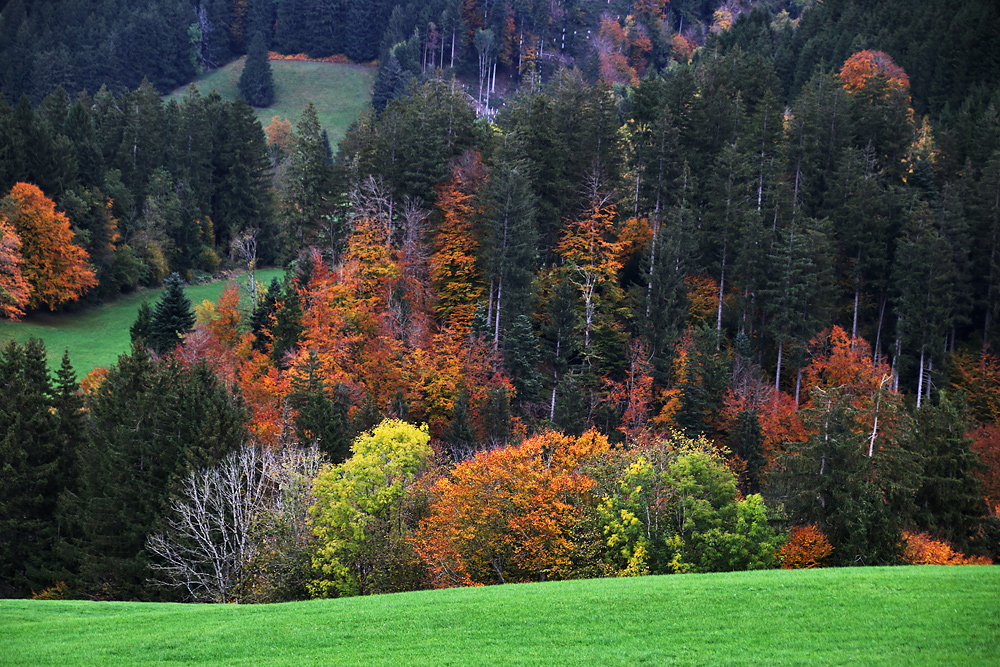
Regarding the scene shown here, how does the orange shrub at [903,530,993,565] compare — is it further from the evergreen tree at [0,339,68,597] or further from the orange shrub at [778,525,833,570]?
the evergreen tree at [0,339,68,597]

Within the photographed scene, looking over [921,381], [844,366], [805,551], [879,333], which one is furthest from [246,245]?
[805,551]

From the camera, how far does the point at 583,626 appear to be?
24.7m

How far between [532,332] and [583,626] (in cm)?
3749

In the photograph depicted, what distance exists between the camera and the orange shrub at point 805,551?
117 feet

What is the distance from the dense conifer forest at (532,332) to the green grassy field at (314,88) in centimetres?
5009

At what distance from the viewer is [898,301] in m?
63.7

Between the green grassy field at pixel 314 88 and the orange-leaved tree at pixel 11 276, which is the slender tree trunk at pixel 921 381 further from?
the green grassy field at pixel 314 88

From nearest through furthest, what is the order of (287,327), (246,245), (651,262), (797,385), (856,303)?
(797,385)
(287,327)
(651,262)
(856,303)
(246,245)

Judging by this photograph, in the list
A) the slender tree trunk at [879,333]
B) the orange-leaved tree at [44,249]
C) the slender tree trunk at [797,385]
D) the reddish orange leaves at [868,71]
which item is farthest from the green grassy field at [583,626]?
the reddish orange leaves at [868,71]

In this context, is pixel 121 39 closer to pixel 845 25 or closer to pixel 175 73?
pixel 175 73

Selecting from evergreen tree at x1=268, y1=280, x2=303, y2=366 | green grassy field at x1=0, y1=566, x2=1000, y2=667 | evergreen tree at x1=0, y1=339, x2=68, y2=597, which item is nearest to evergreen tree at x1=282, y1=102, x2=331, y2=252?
evergreen tree at x1=268, y1=280, x2=303, y2=366

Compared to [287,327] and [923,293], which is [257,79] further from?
[923,293]

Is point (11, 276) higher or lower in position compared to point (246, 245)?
lower

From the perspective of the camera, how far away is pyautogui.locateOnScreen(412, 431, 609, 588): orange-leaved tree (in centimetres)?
3428
